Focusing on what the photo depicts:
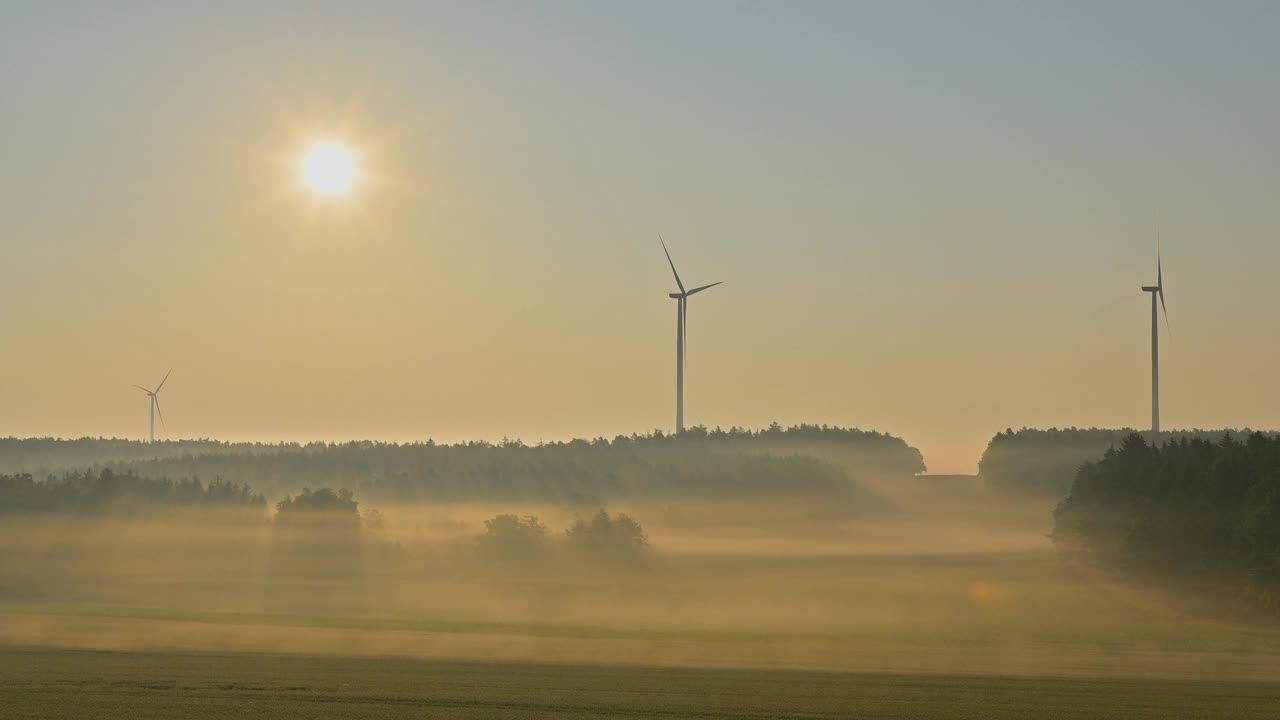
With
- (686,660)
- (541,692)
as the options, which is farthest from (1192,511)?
(541,692)

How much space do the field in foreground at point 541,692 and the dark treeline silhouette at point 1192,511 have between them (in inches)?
2194

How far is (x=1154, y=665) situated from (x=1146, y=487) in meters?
63.6

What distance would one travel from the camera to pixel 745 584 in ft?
652

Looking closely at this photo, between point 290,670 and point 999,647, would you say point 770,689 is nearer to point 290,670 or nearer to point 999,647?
point 290,670

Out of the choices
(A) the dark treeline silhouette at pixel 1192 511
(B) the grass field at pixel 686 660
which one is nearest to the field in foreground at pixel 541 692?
(B) the grass field at pixel 686 660

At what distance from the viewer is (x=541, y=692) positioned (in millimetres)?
63656

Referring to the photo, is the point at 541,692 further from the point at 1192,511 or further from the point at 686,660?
the point at 1192,511

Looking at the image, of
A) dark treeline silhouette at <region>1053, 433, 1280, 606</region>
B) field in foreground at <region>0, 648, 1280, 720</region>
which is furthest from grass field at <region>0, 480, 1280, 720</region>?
dark treeline silhouette at <region>1053, 433, 1280, 606</region>

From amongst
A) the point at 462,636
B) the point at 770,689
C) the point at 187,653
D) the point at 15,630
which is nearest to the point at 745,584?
the point at 462,636

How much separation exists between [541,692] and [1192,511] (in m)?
86.4

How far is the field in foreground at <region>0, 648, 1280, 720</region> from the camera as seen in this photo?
5597cm

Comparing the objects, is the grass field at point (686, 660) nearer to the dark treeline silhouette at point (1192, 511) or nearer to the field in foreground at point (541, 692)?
the field in foreground at point (541, 692)

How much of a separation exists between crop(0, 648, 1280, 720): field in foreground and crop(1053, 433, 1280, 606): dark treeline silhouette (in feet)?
183

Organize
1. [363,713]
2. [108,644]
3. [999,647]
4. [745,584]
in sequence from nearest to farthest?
[363,713] < [108,644] < [999,647] < [745,584]
